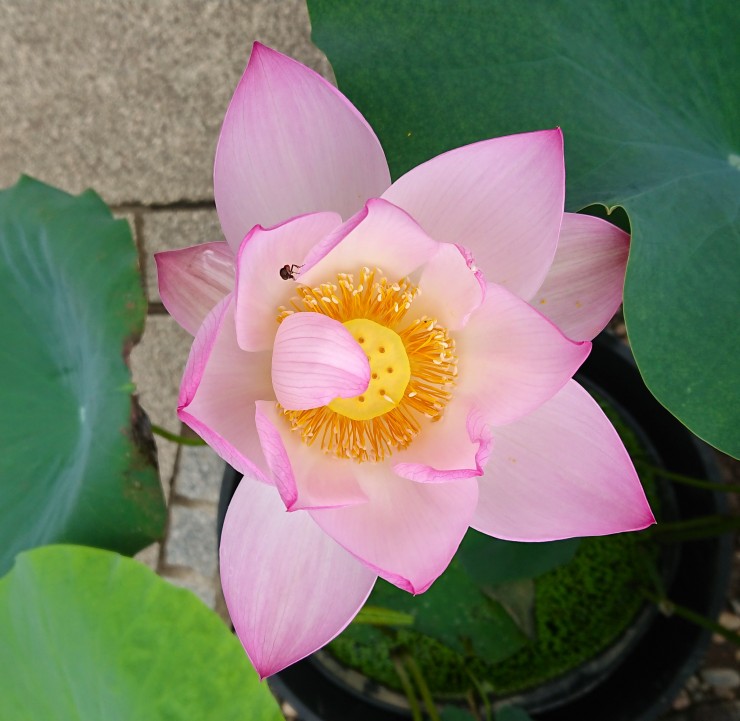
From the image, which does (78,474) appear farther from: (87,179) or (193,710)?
(87,179)

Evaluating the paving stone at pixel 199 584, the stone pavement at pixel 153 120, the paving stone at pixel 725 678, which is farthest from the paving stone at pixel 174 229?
the paving stone at pixel 725 678

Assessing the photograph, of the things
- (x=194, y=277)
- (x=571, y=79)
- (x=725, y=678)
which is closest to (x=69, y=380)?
(x=194, y=277)

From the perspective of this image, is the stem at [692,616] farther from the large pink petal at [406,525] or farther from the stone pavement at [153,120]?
the stone pavement at [153,120]

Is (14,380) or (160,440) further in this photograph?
(160,440)

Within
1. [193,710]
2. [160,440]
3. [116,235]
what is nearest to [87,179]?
[160,440]

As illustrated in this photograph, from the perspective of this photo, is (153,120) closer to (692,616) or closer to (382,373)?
(382,373)
